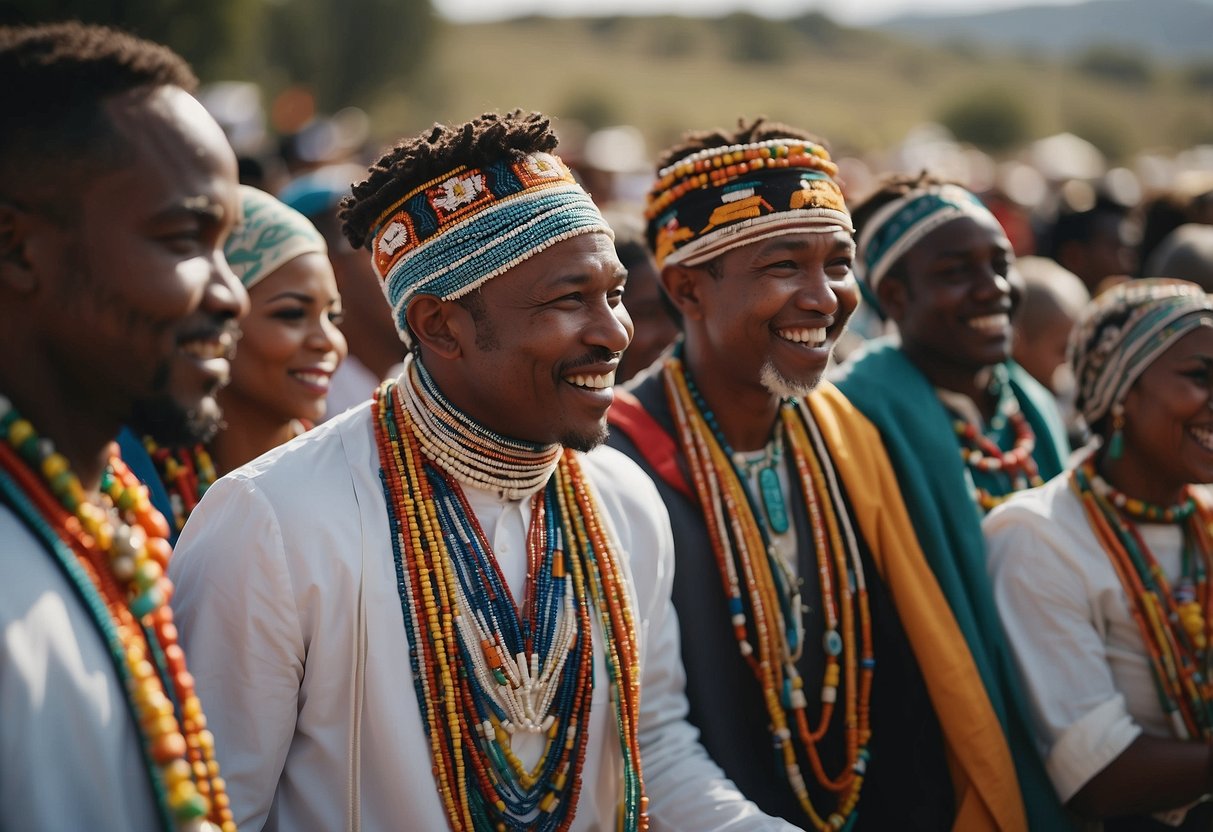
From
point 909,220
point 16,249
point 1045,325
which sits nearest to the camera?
point 16,249

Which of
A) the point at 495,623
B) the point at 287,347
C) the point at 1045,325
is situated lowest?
the point at 495,623

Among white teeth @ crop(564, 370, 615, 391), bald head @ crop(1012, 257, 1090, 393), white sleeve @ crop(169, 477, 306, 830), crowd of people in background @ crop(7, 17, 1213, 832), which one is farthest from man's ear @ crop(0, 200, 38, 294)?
bald head @ crop(1012, 257, 1090, 393)

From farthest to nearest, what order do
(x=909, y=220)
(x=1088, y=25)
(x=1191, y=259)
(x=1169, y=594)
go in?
(x=1088, y=25) < (x=1191, y=259) < (x=909, y=220) < (x=1169, y=594)

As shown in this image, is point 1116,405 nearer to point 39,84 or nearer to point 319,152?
point 39,84

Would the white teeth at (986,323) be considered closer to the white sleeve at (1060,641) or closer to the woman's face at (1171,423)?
the woman's face at (1171,423)

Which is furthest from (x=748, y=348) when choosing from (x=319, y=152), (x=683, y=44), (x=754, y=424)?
(x=683, y=44)

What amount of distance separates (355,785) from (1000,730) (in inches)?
80.8

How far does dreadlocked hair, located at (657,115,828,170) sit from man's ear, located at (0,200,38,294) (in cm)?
239

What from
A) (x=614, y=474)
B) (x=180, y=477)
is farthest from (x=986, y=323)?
(x=180, y=477)

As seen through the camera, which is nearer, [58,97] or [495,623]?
[58,97]

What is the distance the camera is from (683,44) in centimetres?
7494

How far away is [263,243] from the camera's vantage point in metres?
3.80

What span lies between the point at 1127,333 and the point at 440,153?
7.87 ft

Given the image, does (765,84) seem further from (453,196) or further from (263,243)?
(453,196)
